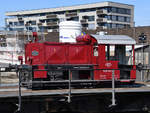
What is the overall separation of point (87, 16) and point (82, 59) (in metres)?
88.3

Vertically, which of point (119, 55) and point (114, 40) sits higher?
point (114, 40)

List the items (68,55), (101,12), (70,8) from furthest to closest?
(70,8) < (101,12) < (68,55)

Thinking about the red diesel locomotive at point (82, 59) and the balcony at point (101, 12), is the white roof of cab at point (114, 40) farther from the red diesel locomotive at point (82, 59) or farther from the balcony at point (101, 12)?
the balcony at point (101, 12)

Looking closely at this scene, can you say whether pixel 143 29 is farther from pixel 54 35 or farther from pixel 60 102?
pixel 60 102

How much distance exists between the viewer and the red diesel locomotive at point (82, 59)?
12398mm

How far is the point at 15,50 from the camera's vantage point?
3466cm

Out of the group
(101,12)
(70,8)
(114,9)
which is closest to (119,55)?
(101,12)

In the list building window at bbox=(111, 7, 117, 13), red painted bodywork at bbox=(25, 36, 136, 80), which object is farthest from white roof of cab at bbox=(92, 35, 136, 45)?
building window at bbox=(111, 7, 117, 13)

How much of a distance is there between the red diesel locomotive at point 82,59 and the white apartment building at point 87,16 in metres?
75.4

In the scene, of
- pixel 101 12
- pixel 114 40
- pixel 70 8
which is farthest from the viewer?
pixel 70 8

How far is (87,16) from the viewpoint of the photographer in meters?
99.8

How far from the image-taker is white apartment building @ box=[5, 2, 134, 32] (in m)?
95.6

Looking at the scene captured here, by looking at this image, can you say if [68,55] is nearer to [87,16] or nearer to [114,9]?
[114,9]

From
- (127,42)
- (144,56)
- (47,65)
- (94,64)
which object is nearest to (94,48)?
(94,64)
